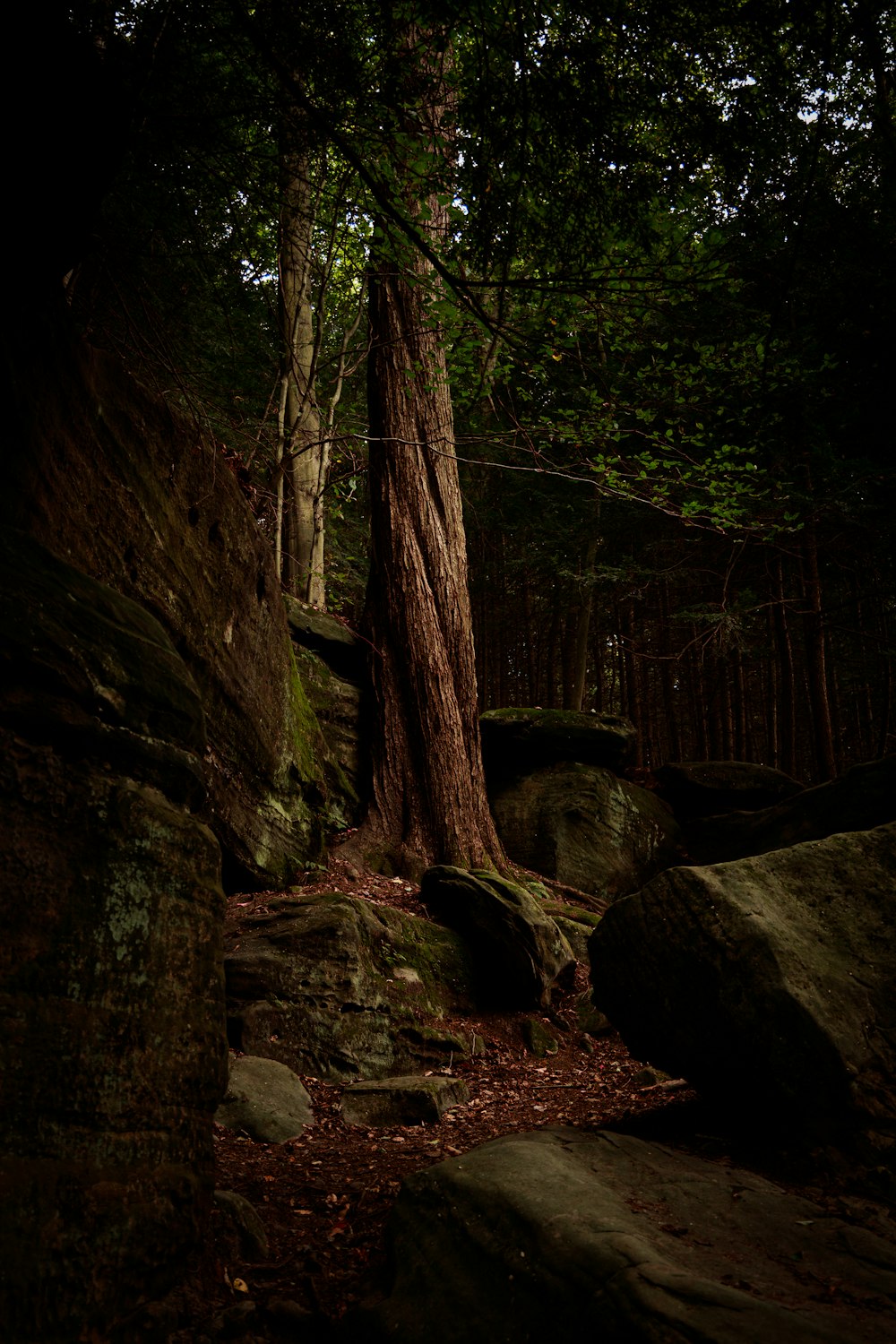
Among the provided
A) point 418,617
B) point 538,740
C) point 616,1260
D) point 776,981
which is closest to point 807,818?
point 538,740

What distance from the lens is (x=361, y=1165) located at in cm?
396

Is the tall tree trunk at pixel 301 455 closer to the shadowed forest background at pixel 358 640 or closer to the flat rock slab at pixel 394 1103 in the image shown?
the shadowed forest background at pixel 358 640

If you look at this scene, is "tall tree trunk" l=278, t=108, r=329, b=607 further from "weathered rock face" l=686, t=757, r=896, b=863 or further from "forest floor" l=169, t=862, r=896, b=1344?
"weathered rock face" l=686, t=757, r=896, b=863

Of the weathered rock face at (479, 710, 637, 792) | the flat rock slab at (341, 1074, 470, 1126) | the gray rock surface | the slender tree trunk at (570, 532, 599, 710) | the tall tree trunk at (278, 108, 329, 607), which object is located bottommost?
the flat rock slab at (341, 1074, 470, 1126)

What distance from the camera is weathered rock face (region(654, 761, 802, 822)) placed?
42.1 feet

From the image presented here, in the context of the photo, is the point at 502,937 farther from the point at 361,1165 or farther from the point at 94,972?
the point at 94,972

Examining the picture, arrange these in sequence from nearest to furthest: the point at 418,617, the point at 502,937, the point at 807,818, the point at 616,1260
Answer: the point at 616,1260, the point at 502,937, the point at 418,617, the point at 807,818

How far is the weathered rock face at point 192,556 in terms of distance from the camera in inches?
175

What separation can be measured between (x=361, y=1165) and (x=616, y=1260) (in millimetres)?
2222

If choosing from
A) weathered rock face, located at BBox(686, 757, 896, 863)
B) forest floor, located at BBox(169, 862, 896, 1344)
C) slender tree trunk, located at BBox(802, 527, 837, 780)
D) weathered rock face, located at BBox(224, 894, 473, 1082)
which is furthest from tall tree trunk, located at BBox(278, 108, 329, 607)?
slender tree trunk, located at BBox(802, 527, 837, 780)

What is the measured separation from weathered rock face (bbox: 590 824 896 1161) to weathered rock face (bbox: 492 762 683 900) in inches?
274

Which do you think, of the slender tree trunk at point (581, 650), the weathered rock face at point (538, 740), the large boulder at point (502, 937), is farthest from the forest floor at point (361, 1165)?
the slender tree trunk at point (581, 650)

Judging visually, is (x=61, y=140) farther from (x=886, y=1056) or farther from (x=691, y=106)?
(x=886, y=1056)

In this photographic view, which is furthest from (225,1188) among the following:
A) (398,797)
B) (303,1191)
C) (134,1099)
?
(398,797)
